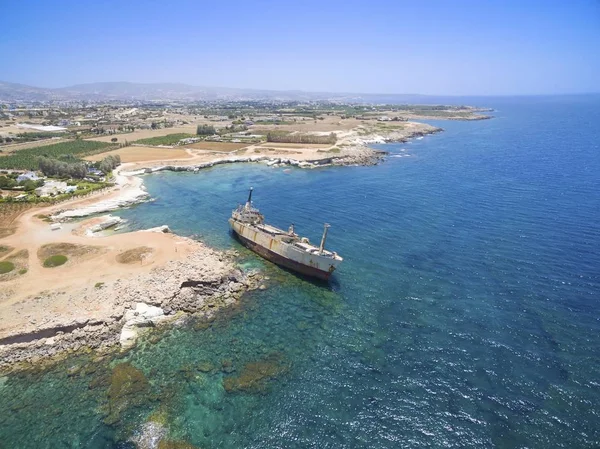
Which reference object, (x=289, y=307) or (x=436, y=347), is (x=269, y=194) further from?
(x=436, y=347)

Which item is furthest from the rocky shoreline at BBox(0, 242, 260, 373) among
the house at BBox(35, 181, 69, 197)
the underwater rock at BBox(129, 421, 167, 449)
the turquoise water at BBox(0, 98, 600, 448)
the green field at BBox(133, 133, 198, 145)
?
the green field at BBox(133, 133, 198, 145)

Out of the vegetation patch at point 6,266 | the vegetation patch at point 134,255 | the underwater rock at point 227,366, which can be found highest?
the vegetation patch at point 134,255

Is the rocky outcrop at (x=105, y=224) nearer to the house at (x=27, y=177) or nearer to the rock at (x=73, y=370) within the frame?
the rock at (x=73, y=370)

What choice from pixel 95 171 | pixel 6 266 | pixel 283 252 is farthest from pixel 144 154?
pixel 283 252

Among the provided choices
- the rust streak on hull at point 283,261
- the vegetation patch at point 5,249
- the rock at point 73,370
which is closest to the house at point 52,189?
the vegetation patch at point 5,249

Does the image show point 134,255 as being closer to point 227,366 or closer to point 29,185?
point 227,366
